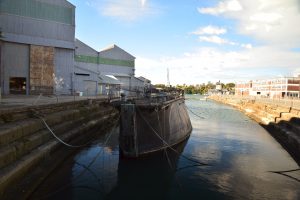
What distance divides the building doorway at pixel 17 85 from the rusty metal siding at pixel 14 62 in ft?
1.45

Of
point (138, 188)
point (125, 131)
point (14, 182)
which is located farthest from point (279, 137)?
point (14, 182)

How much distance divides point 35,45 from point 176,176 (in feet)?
103

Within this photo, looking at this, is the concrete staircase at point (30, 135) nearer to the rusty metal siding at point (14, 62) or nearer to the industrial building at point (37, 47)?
the industrial building at point (37, 47)

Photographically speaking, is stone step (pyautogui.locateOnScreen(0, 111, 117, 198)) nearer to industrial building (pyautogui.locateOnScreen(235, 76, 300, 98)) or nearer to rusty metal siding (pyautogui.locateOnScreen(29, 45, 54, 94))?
rusty metal siding (pyautogui.locateOnScreen(29, 45, 54, 94))

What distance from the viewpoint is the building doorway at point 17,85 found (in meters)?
40.1

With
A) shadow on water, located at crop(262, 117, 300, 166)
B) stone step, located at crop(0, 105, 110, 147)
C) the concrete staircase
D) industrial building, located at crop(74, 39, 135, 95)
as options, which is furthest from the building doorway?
shadow on water, located at crop(262, 117, 300, 166)

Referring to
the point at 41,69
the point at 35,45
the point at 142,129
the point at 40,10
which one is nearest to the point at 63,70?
the point at 41,69

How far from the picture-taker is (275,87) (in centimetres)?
12488

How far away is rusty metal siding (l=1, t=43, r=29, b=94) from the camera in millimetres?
39438

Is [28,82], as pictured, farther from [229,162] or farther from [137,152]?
[229,162]

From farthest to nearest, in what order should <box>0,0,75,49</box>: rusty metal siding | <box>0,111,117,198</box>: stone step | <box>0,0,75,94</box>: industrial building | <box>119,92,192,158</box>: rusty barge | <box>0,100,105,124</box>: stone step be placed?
<box>0,0,75,94</box>: industrial building < <box>0,0,75,49</box>: rusty metal siding < <box>119,92,192,158</box>: rusty barge < <box>0,100,105,124</box>: stone step < <box>0,111,117,198</box>: stone step

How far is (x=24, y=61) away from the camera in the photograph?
40938 millimetres

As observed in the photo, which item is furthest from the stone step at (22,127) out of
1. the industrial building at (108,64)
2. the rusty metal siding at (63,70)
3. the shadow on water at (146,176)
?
the industrial building at (108,64)

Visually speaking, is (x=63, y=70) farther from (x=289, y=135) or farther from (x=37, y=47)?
(x=289, y=135)
